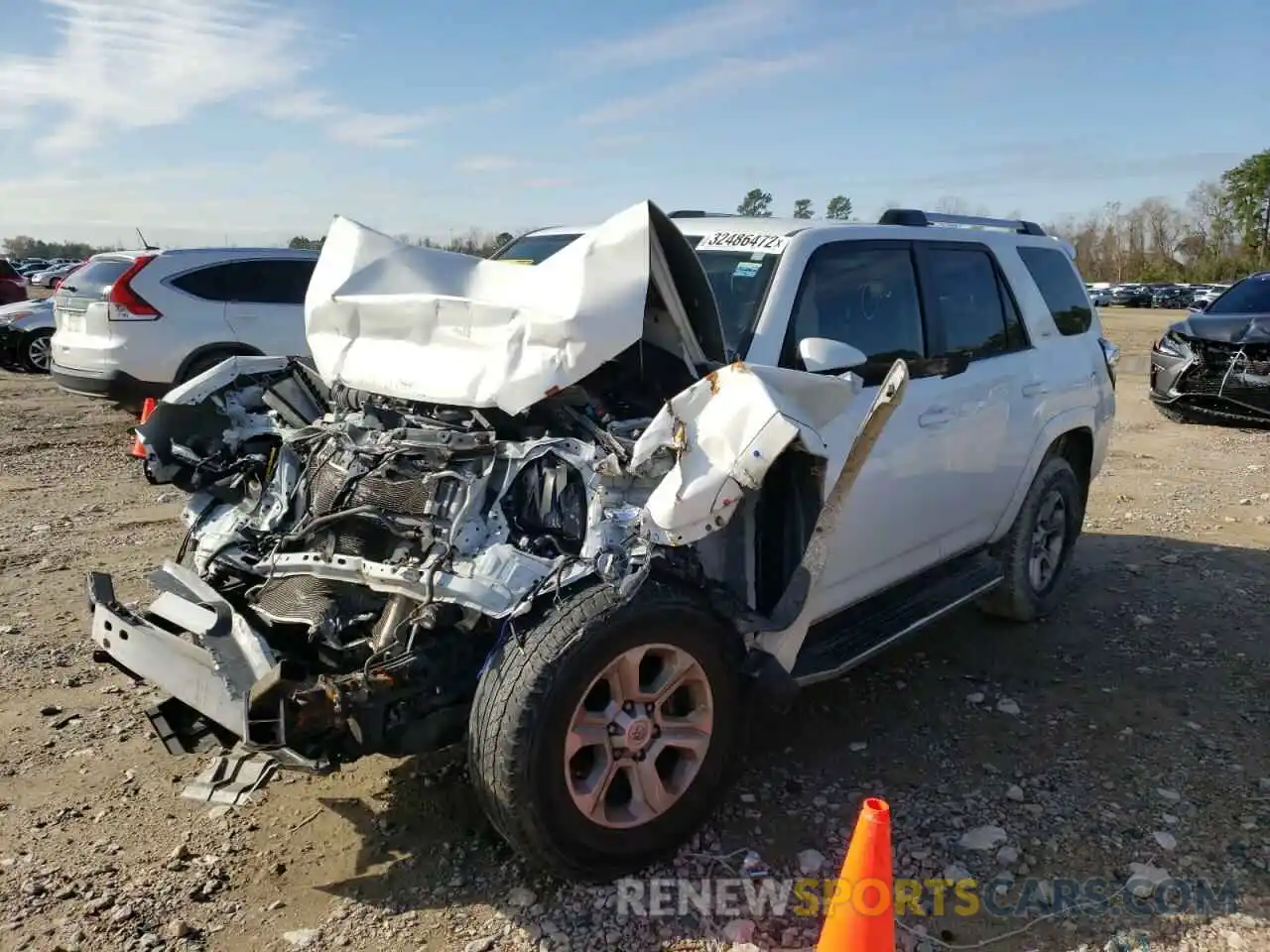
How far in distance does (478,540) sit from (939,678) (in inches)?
101

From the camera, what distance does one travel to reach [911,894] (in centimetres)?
307

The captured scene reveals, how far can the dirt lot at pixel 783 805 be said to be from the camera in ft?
9.52

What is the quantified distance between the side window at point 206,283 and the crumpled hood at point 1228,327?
994 cm

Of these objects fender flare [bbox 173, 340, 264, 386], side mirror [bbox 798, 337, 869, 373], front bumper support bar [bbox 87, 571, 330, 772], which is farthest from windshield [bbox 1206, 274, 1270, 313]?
front bumper support bar [bbox 87, 571, 330, 772]

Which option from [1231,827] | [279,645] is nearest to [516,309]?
[279,645]

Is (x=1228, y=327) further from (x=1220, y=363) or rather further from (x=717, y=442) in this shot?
(x=717, y=442)

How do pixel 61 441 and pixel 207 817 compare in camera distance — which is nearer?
pixel 207 817

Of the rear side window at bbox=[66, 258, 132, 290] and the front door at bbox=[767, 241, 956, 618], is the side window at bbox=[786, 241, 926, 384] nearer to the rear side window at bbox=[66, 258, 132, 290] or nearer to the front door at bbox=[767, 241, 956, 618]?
the front door at bbox=[767, 241, 956, 618]

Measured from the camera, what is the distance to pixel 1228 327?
10664 millimetres

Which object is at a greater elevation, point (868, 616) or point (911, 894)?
Answer: point (868, 616)

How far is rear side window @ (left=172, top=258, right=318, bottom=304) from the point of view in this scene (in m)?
9.41

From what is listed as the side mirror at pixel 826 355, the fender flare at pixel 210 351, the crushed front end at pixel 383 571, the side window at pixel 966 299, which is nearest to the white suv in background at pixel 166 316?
the fender flare at pixel 210 351

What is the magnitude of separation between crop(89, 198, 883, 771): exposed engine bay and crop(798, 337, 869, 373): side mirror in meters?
0.28

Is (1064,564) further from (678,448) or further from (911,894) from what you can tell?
(678,448)
